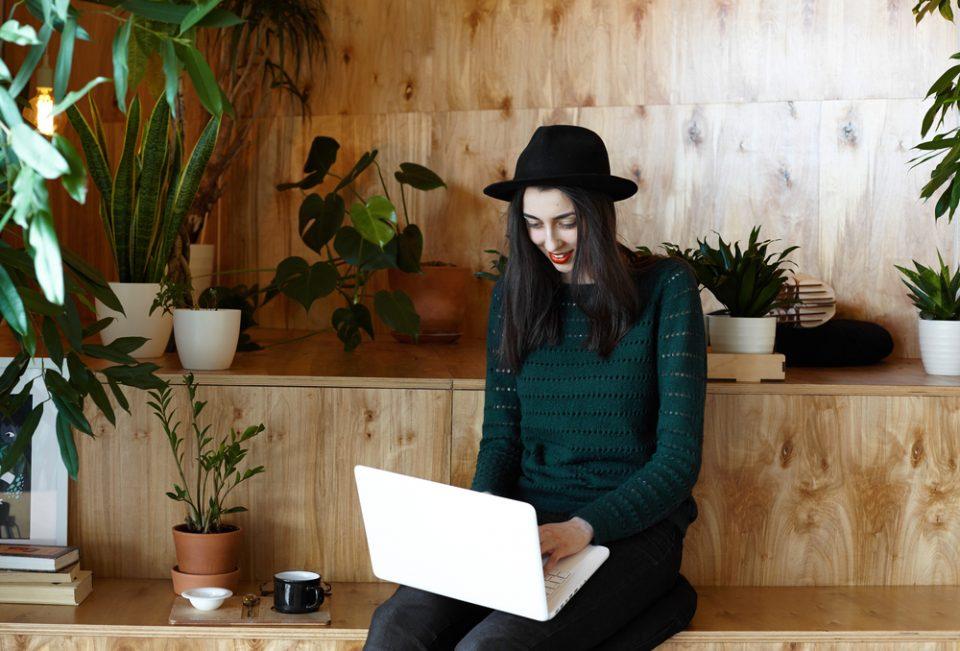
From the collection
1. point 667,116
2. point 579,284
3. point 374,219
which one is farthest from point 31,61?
point 667,116

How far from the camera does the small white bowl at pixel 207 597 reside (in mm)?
2166

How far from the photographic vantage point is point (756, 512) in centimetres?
237

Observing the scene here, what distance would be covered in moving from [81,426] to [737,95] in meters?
2.42

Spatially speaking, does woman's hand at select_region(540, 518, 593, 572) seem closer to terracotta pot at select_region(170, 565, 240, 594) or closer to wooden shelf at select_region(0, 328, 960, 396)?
wooden shelf at select_region(0, 328, 960, 396)

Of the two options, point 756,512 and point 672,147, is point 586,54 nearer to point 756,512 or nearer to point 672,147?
point 672,147

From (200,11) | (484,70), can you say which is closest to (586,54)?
(484,70)

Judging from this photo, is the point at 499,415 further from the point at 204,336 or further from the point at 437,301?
the point at 437,301

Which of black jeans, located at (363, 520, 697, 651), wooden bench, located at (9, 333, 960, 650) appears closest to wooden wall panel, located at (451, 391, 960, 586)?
wooden bench, located at (9, 333, 960, 650)

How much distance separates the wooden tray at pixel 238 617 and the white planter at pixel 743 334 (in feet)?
3.53

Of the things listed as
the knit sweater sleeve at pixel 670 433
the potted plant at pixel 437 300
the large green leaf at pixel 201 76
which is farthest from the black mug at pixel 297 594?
the potted plant at pixel 437 300

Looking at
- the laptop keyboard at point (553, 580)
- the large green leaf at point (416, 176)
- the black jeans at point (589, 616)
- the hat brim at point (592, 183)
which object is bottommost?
the black jeans at point (589, 616)

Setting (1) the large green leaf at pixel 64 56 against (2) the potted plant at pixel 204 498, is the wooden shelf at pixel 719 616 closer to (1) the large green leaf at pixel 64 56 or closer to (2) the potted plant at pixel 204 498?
(2) the potted plant at pixel 204 498

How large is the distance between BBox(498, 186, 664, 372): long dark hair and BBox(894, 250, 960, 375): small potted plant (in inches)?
37.9

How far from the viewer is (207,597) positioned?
7.12 feet
